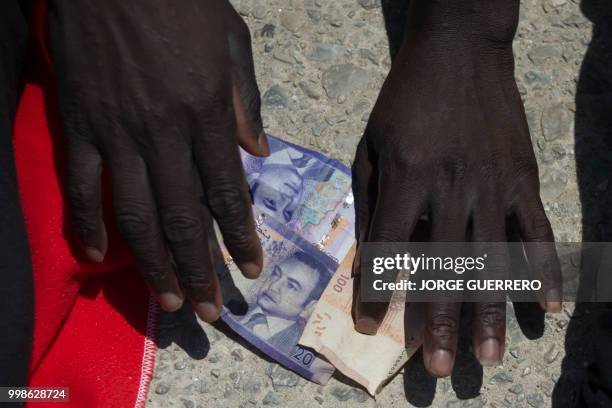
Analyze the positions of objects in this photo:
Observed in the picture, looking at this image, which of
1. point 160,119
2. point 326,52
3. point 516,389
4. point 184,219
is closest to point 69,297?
point 184,219

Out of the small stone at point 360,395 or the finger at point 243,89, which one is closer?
the finger at point 243,89

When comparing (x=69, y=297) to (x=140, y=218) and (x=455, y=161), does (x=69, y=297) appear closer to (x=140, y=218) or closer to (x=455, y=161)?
(x=140, y=218)

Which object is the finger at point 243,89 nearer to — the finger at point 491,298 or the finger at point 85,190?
the finger at point 85,190

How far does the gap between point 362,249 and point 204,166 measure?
0.40 meters

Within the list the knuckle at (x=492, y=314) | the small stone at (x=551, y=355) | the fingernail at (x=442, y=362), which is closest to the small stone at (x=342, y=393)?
the fingernail at (x=442, y=362)

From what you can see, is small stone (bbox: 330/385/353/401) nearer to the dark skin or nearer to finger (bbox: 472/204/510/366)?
the dark skin

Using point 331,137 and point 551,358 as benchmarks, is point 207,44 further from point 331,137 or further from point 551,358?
point 551,358

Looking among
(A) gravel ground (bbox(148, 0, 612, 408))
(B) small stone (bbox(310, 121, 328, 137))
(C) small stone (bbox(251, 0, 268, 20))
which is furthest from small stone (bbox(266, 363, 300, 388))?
(C) small stone (bbox(251, 0, 268, 20))

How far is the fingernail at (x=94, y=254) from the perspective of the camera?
Answer: 144 centimetres

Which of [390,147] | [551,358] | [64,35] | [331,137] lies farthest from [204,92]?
[551,358]

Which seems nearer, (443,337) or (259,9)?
(443,337)

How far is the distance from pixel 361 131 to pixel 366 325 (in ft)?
1.65

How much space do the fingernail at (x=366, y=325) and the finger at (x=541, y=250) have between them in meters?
0.35

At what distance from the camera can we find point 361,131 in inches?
71.9
